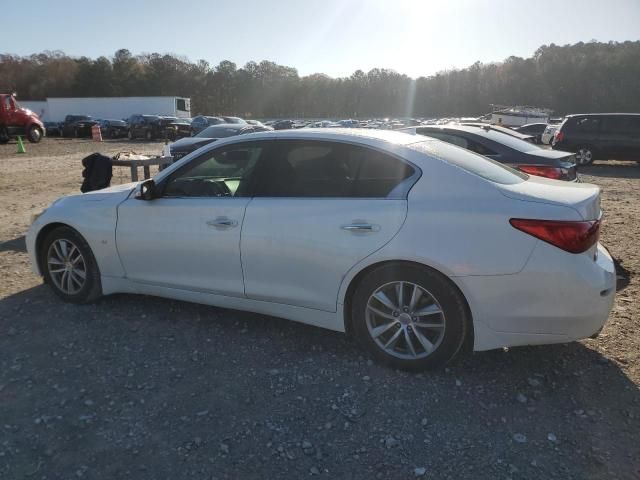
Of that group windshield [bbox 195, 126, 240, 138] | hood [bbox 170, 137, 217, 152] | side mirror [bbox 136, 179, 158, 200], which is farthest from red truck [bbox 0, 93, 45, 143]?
side mirror [bbox 136, 179, 158, 200]

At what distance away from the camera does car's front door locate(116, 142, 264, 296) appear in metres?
3.64

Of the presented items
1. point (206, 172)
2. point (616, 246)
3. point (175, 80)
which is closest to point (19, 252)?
point (206, 172)

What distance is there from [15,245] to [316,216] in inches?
197

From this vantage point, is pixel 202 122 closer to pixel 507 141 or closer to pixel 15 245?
pixel 15 245

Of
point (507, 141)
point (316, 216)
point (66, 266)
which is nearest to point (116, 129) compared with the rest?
point (507, 141)

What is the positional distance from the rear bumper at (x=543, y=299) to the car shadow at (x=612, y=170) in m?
13.7

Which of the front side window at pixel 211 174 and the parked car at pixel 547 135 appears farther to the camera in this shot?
the parked car at pixel 547 135

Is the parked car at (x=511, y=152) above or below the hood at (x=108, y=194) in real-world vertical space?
above

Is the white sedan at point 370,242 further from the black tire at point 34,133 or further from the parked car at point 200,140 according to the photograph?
the black tire at point 34,133

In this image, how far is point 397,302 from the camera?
3.18 meters

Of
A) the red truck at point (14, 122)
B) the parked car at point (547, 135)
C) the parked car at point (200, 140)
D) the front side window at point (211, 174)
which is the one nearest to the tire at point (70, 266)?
the front side window at point (211, 174)

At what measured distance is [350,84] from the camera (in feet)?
324

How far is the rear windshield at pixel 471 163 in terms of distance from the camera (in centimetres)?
330

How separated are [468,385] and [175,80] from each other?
9088cm
